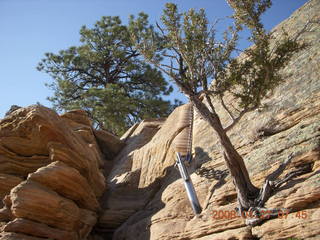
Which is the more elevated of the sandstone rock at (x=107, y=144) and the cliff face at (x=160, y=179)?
the sandstone rock at (x=107, y=144)

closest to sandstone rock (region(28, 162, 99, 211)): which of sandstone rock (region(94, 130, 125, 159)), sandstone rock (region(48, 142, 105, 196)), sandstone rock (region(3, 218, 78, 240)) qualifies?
sandstone rock (region(48, 142, 105, 196))

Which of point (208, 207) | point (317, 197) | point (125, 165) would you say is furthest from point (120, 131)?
point (317, 197)

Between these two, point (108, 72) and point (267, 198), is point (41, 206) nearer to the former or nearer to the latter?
point (267, 198)

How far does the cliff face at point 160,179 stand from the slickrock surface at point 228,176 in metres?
0.04

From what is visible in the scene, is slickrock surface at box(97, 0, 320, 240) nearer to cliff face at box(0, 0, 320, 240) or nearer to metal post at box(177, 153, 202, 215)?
cliff face at box(0, 0, 320, 240)

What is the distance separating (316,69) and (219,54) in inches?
170

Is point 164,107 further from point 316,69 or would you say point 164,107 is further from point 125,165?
point 316,69

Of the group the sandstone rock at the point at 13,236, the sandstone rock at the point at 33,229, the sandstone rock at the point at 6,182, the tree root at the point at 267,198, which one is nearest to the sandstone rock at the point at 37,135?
the sandstone rock at the point at 6,182

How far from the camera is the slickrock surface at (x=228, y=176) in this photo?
924cm

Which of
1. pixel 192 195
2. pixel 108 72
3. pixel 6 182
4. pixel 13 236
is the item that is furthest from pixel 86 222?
pixel 108 72

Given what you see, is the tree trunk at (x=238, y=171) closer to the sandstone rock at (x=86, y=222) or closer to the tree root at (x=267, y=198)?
the tree root at (x=267, y=198)

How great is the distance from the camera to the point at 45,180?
41.4 feet
